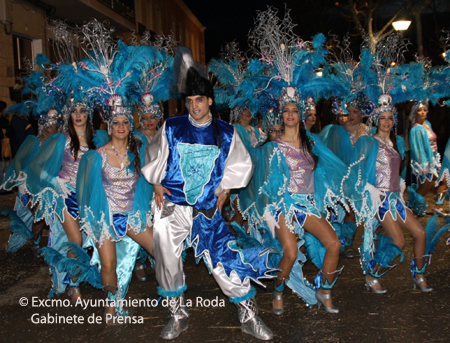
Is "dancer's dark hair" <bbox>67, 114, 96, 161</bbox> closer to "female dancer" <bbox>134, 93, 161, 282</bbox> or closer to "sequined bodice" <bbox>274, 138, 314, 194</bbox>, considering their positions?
"female dancer" <bbox>134, 93, 161, 282</bbox>

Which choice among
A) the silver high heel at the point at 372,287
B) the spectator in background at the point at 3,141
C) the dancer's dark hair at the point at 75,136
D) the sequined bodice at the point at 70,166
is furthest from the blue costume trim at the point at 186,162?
the spectator in background at the point at 3,141

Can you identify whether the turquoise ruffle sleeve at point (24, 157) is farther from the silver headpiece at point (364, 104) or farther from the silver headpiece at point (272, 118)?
the silver headpiece at point (364, 104)

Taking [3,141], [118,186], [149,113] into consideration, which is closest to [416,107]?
[149,113]

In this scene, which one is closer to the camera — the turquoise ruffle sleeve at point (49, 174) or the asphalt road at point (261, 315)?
the asphalt road at point (261, 315)

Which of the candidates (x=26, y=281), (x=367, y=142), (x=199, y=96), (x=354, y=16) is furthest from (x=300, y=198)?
(x=354, y=16)

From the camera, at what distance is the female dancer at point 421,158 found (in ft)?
26.5

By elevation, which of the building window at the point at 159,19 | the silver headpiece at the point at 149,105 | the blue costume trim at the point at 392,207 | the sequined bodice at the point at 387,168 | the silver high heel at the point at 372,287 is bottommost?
the silver high heel at the point at 372,287

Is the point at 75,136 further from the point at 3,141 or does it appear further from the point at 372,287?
the point at 3,141

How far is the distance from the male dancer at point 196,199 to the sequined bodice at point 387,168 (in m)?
1.48

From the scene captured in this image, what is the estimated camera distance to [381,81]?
512cm

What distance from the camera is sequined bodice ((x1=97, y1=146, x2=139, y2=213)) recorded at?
4309mm

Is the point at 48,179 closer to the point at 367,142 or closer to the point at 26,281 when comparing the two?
the point at 26,281

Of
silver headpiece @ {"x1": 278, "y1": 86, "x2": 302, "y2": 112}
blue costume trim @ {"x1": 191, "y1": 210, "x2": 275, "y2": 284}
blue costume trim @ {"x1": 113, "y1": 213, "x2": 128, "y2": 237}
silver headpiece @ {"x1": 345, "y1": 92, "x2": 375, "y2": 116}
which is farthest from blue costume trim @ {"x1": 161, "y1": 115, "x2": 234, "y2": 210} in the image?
silver headpiece @ {"x1": 345, "y1": 92, "x2": 375, "y2": 116}

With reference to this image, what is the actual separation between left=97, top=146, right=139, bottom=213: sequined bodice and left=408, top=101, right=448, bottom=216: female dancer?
219 inches
